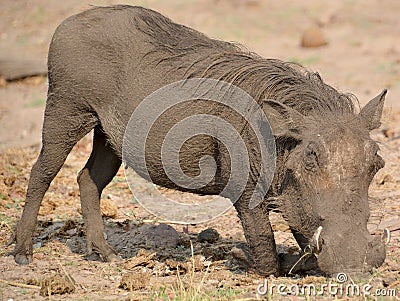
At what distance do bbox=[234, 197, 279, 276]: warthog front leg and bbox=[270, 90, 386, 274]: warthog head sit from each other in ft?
1.09

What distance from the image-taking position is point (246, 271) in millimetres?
4406

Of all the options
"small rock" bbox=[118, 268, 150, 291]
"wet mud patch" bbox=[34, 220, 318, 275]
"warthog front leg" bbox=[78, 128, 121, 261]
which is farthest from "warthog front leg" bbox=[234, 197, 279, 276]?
"warthog front leg" bbox=[78, 128, 121, 261]

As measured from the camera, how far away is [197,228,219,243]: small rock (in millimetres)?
5102

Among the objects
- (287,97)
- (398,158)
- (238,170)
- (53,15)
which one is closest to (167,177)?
(238,170)

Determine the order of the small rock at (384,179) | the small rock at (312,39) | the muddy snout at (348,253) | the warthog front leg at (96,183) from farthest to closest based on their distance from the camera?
the small rock at (312,39) < the small rock at (384,179) < the warthog front leg at (96,183) < the muddy snout at (348,253)

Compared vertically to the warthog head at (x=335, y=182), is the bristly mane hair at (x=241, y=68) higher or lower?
higher

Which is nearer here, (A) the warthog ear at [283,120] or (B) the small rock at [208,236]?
(A) the warthog ear at [283,120]

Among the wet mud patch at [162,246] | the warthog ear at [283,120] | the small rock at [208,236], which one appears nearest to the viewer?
the warthog ear at [283,120]

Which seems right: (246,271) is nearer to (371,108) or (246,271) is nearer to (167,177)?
(167,177)

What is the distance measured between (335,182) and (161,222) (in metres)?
2.22

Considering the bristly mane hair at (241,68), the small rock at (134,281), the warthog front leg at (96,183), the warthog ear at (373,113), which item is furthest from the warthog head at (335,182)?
the warthog front leg at (96,183)

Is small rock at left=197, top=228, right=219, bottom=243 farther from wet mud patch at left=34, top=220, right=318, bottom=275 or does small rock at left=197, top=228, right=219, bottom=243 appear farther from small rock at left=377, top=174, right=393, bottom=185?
small rock at left=377, top=174, right=393, bottom=185

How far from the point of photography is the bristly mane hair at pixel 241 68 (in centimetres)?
399

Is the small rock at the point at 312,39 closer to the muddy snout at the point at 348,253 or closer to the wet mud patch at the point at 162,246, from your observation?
the wet mud patch at the point at 162,246
